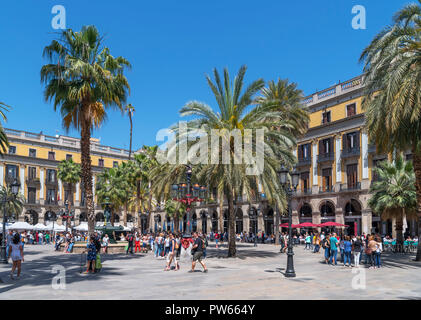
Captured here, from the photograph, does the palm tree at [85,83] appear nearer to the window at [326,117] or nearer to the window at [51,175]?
the window at [326,117]

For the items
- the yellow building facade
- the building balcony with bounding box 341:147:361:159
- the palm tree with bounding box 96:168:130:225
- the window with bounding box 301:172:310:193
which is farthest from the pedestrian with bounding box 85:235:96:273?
the yellow building facade

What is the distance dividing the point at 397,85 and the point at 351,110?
82.8 ft

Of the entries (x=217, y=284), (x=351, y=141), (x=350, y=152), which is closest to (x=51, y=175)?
(x=350, y=152)

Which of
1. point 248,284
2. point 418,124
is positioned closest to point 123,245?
point 248,284

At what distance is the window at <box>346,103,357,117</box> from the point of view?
137ft

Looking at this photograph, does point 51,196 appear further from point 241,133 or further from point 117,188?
point 241,133

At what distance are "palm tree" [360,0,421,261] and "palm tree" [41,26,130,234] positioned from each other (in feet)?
43.4

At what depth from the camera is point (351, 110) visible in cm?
4216

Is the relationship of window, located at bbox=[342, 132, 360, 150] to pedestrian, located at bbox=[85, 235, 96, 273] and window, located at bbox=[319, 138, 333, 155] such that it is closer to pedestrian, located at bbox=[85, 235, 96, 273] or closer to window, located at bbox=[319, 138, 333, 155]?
window, located at bbox=[319, 138, 333, 155]

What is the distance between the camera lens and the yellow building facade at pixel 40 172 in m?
62.2

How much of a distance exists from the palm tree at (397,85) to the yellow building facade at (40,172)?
50648 mm

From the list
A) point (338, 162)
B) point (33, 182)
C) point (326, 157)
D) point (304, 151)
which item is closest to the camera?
point (338, 162)
